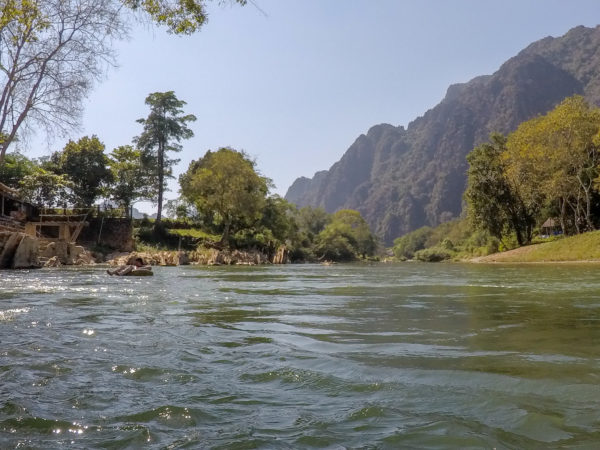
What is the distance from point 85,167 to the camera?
147 feet

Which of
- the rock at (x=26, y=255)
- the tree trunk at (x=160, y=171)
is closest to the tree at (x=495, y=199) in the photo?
the tree trunk at (x=160, y=171)

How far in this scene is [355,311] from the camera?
746cm

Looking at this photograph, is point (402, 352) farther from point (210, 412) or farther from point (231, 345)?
point (210, 412)

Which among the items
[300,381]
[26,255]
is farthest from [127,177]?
[300,381]

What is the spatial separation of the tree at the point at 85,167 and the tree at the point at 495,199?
37.8 meters

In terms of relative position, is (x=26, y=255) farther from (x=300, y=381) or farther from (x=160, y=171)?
(x=160, y=171)

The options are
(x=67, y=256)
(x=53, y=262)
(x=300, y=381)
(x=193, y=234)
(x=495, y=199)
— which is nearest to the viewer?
(x=300, y=381)

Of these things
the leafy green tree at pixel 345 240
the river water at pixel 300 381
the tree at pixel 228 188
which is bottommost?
the river water at pixel 300 381

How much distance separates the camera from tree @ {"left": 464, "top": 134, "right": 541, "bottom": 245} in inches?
1805

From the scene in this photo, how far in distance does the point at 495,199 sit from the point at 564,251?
1246cm

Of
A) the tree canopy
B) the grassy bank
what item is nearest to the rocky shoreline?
the grassy bank

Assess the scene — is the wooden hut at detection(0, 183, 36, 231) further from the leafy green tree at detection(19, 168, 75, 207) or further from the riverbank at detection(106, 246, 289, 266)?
the riverbank at detection(106, 246, 289, 266)

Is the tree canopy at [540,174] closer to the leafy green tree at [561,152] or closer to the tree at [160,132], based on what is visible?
the leafy green tree at [561,152]

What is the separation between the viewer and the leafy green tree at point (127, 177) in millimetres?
46428
